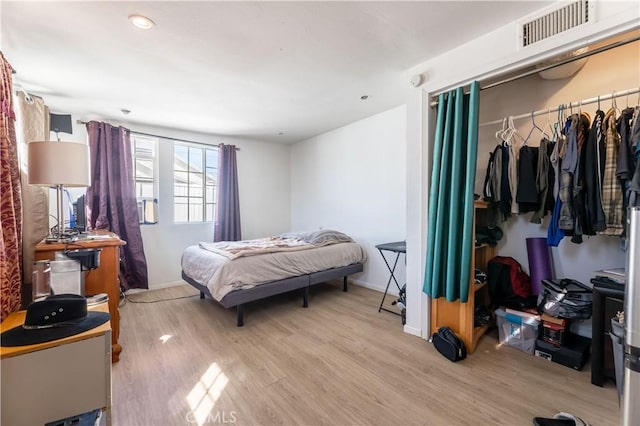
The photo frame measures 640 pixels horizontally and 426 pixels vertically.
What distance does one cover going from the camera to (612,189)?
69.0 inches

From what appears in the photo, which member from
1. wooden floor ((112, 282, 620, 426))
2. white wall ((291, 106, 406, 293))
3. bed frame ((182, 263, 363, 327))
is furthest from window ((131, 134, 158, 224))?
white wall ((291, 106, 406, 293))

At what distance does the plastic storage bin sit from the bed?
1.85 m

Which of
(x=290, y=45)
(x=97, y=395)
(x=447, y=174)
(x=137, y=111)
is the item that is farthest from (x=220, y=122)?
(x=97, y=395)

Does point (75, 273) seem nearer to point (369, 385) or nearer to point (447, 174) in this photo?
point (369, 385)

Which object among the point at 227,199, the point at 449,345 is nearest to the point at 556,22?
the point at 449,345

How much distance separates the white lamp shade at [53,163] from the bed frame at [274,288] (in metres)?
1.57

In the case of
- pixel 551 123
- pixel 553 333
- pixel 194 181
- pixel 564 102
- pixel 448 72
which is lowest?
pixel 553 333

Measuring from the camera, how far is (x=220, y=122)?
3947mm

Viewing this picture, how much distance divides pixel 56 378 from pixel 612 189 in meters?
3.22

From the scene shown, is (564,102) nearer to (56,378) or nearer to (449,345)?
(449,345)

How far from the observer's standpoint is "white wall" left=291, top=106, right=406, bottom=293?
11.8 ft

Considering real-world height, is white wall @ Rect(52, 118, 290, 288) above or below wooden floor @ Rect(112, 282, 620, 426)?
above

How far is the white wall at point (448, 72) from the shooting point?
62.4 inches

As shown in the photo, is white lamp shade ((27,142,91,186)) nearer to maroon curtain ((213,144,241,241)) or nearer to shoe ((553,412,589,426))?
maroon curtain ((213,144,241,241))
